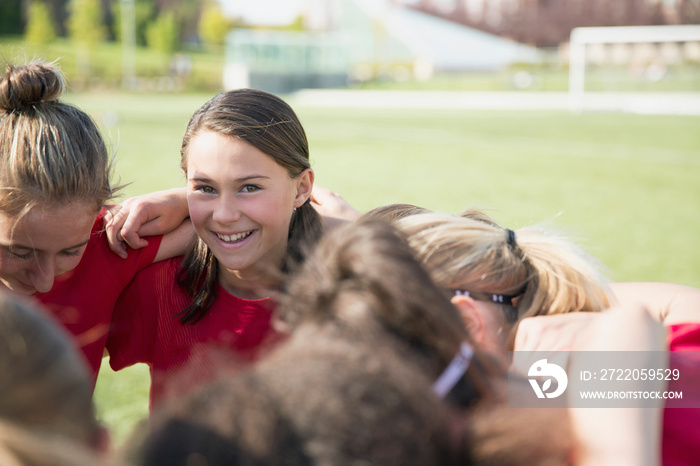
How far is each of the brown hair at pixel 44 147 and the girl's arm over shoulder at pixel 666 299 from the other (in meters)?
1.70

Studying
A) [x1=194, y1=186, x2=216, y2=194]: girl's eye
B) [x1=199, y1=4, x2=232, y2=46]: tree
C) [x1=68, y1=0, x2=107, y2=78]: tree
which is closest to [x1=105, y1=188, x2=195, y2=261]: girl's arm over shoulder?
[x1=194, y1=186, x2=216, y2=194]: girl's eye

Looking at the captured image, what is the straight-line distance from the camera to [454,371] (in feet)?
3.96

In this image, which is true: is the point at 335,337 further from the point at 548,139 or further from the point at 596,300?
the point at 548,139

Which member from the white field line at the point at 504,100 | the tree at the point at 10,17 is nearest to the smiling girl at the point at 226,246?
the white field line at the point at 504,100

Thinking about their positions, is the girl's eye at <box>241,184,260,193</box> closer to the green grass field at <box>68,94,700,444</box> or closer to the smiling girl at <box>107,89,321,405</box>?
the smiling girl at <box>107,89,321,405</box>

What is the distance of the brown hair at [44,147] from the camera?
210cm

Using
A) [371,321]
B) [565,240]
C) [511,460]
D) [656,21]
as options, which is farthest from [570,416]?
[656,21]

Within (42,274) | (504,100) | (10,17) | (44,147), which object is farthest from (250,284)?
(10,17)

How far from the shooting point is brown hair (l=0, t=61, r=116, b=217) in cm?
210

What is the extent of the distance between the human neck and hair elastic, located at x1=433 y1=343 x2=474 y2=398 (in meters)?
1.33

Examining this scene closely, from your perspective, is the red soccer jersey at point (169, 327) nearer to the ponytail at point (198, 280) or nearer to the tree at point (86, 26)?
the ponytail at point (198, 280)

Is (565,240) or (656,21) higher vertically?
(656,21)

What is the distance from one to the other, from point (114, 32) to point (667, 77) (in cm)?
5002

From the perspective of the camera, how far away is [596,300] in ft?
5.97
